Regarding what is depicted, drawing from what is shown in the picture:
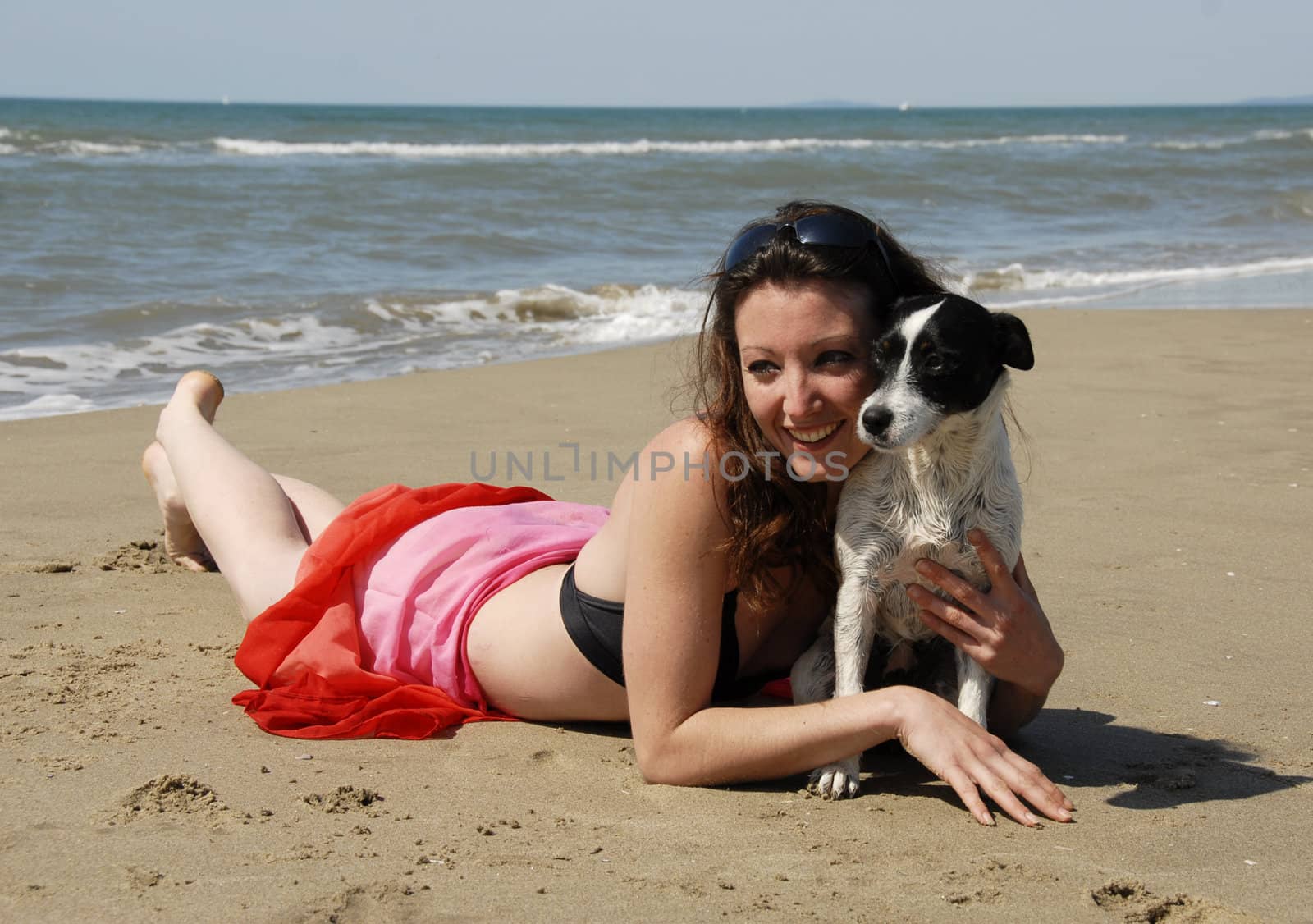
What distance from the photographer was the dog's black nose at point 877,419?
2840 millimetres

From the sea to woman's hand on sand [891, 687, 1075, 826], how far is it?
1.11 m

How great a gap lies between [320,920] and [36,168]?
22459 mm

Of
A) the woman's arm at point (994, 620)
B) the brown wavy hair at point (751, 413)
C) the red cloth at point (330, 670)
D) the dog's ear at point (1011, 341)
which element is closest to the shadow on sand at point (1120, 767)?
the woman's arm at point (994, 620)

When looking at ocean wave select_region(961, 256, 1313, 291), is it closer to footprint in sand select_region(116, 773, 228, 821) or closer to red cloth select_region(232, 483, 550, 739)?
red cloth select_region(232, 483, 550, 739)

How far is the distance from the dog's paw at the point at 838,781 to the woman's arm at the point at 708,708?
3.4 inches

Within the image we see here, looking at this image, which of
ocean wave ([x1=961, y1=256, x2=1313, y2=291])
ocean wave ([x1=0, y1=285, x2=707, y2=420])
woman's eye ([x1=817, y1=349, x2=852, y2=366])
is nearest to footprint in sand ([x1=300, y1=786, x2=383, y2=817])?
woman's eye ([x1=817, y1=349, x2=852, y2=366])

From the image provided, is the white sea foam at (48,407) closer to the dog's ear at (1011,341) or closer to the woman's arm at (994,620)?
the woman's arm at (994,620)

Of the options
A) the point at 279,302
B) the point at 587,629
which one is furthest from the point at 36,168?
the point at 587,629

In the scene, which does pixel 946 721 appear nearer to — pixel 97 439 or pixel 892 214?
pixel 97 439

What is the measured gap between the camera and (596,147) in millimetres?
40250

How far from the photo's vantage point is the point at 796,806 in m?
3.17

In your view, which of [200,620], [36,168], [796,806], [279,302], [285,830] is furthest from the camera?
[36,168]

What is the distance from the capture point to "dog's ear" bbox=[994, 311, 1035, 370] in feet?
9.66

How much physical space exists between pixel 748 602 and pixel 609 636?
39 centimetres
